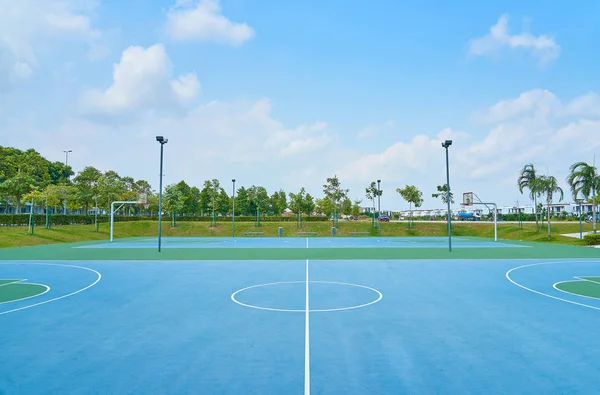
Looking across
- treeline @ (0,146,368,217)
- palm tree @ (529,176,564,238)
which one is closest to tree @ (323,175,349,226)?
treeline @ (0,146,368,217)

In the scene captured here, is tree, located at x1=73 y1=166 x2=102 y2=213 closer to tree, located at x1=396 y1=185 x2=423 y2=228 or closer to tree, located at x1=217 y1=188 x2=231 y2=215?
tree, located at x1=217 y1=188 x2=231 y2=215

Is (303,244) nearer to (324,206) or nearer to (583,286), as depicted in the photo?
(583,286)

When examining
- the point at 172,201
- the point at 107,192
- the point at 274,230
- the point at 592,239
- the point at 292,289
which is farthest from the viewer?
the point at 172,201

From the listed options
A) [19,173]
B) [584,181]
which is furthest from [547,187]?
[19,173]

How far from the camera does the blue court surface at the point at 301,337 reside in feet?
19.2

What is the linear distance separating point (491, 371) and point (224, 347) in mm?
4821

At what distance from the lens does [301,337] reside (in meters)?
7.92

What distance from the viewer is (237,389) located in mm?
5602

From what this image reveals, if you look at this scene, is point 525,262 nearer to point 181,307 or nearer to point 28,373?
point 181,307

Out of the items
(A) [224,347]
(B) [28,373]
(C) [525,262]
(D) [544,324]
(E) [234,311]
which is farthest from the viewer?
(C) [525,262]

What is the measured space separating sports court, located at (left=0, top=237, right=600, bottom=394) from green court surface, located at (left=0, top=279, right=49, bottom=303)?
0.09 meters

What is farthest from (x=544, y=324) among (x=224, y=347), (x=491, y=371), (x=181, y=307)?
(x=181, y=307)

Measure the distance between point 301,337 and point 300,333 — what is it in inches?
10.5

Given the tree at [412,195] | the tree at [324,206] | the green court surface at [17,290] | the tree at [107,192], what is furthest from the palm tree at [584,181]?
the tree at [107,192]
